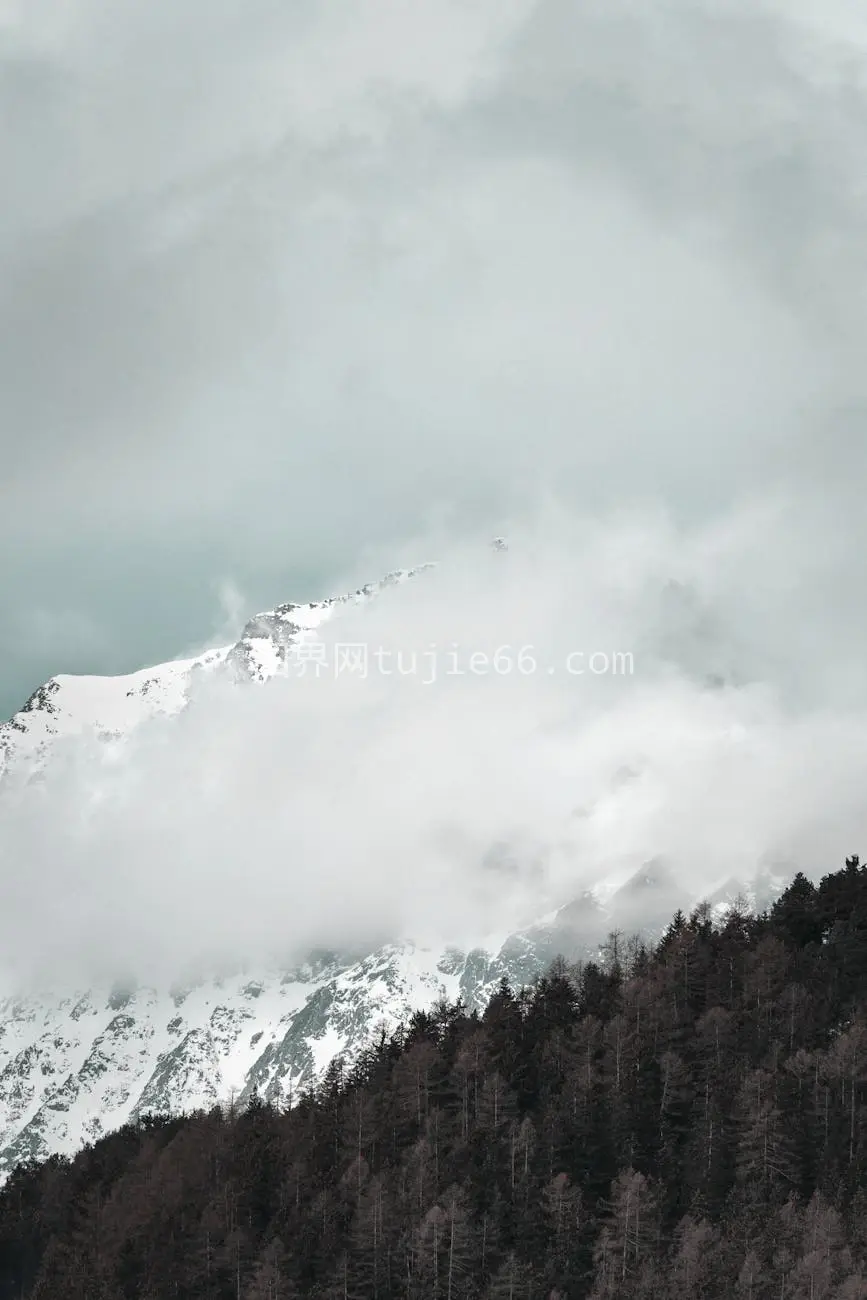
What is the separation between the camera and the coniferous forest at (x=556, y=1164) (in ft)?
350

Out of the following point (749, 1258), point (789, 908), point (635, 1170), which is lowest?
point (749, 1258)

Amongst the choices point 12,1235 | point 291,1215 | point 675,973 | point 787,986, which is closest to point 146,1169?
point 12,1235

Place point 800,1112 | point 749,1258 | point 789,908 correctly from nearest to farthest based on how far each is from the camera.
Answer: point 749,1258, point 800,1112, point 789,908

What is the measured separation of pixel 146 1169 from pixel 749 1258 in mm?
66978

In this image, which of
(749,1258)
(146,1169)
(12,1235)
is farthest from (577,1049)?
(12,1235)

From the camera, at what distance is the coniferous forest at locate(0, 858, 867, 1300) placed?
107 m

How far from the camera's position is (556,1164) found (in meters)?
118

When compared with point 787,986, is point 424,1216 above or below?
below

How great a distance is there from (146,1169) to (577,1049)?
43131mm

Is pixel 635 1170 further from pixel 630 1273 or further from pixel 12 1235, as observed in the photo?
pixel 12 1235

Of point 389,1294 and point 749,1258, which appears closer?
point 749,1258

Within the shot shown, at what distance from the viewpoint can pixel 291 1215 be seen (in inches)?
4815

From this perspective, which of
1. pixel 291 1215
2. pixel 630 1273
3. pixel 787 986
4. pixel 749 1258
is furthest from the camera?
pixel 787 986

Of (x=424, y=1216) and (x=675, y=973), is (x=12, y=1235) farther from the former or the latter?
(x=675, y=973)
